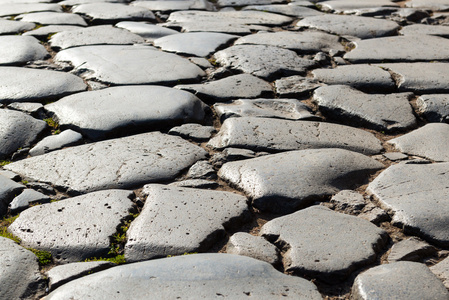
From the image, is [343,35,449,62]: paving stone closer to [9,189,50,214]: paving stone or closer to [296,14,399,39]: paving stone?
[296,14,399,39]: paving stone

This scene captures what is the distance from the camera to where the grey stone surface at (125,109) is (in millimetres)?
2324

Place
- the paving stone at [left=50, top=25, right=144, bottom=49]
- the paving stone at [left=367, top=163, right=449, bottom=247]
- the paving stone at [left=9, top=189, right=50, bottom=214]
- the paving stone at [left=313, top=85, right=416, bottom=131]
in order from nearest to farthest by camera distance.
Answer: the paving stone at [left=367, top=163, right=449, bottom=247]
the paving stone at [left=9, top=189, right=50, bottom=214]
the paving stone at [left=313, top=85, right=416, bottom=131]
the paving stone at [left=50, top=25, right=144, bottom=49]

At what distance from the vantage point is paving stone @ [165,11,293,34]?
386cm

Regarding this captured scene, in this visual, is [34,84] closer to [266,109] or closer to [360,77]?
[266,109]

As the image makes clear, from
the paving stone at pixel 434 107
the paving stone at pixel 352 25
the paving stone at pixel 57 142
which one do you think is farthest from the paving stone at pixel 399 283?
the paving stone at pixel 352 25

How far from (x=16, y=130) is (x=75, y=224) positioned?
32.6 inches

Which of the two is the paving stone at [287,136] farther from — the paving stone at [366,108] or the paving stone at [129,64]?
the paving stone at [129,64]

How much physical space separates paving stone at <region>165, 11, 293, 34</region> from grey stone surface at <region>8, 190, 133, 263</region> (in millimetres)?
2286

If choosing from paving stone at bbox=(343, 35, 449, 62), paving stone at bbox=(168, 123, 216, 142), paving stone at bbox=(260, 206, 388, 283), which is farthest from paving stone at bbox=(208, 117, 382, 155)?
paving stone at bbox=(343, 35, 449, 62)

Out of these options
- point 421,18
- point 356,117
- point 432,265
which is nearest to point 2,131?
point 356,117

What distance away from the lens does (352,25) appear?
3.96 meters

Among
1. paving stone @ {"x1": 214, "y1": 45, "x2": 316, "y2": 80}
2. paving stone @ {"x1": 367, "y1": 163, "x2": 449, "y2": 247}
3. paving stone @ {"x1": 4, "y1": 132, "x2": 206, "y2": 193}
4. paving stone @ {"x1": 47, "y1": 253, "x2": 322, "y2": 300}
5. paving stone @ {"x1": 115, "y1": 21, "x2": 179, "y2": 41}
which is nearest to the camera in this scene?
paving stone @ {"x1": 47, "y1": 253, "x2": 322, "y2": 300}

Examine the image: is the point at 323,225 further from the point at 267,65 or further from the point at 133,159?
the point at 267,65

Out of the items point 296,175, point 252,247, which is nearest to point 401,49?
point 296,175
